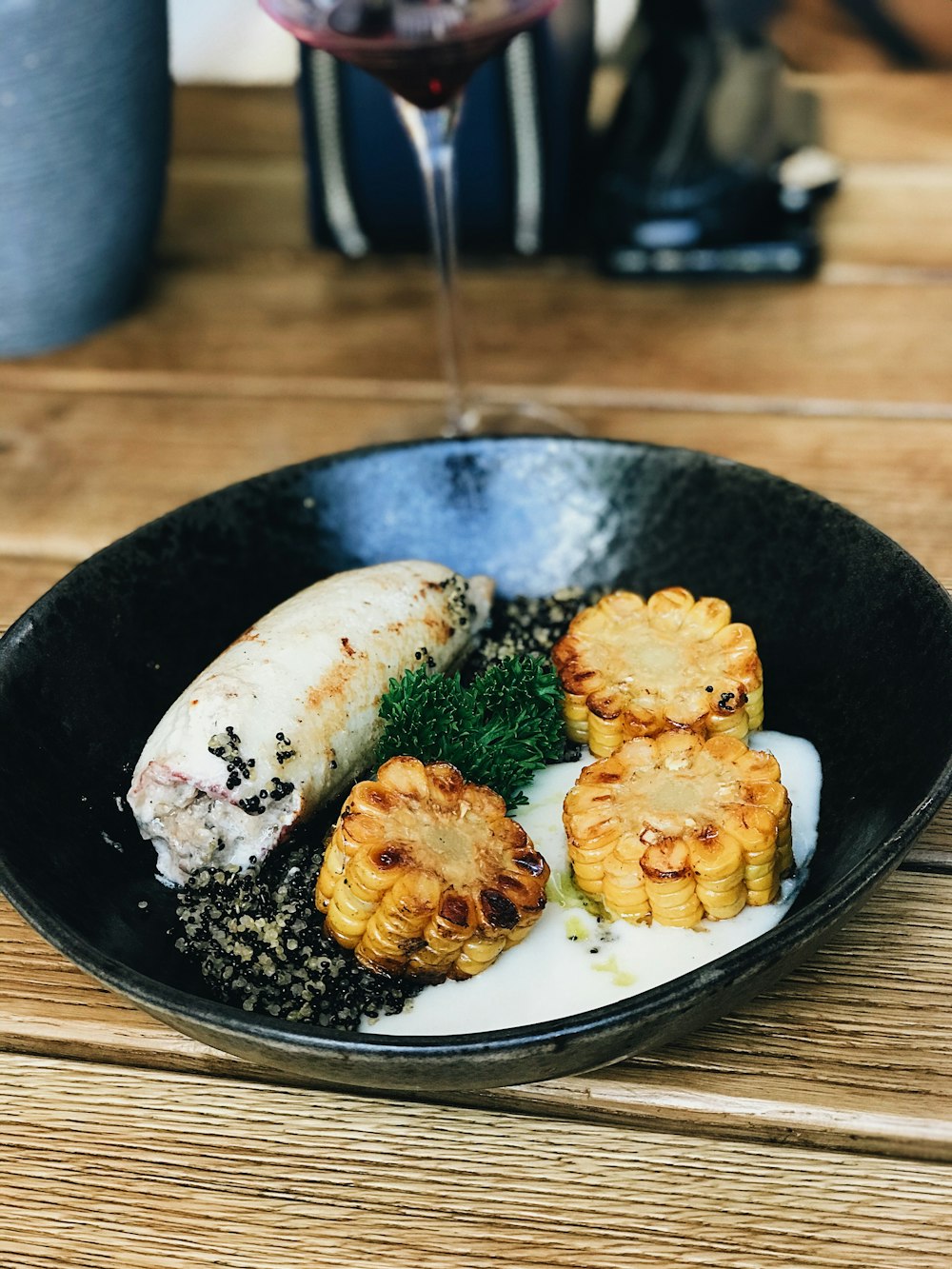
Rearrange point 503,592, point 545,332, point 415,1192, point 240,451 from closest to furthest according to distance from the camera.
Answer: point 415,1192
point 503,592
point 240,451
point 545,332

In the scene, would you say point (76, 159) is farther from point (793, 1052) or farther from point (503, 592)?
point (793, 1052)

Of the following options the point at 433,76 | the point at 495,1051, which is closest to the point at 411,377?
the point at 433,76

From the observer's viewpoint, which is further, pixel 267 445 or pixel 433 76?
pixel 267 445

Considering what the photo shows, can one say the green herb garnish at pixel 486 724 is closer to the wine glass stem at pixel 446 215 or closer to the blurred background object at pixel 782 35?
the wine glass stem at pixel 446 215

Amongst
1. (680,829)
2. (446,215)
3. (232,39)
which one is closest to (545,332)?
(446,215)

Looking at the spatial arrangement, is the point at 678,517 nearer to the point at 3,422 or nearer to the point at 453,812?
the point at 453,812

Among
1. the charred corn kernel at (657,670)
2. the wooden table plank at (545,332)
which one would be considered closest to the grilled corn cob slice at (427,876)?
the charred corn kernel at (657,670)
